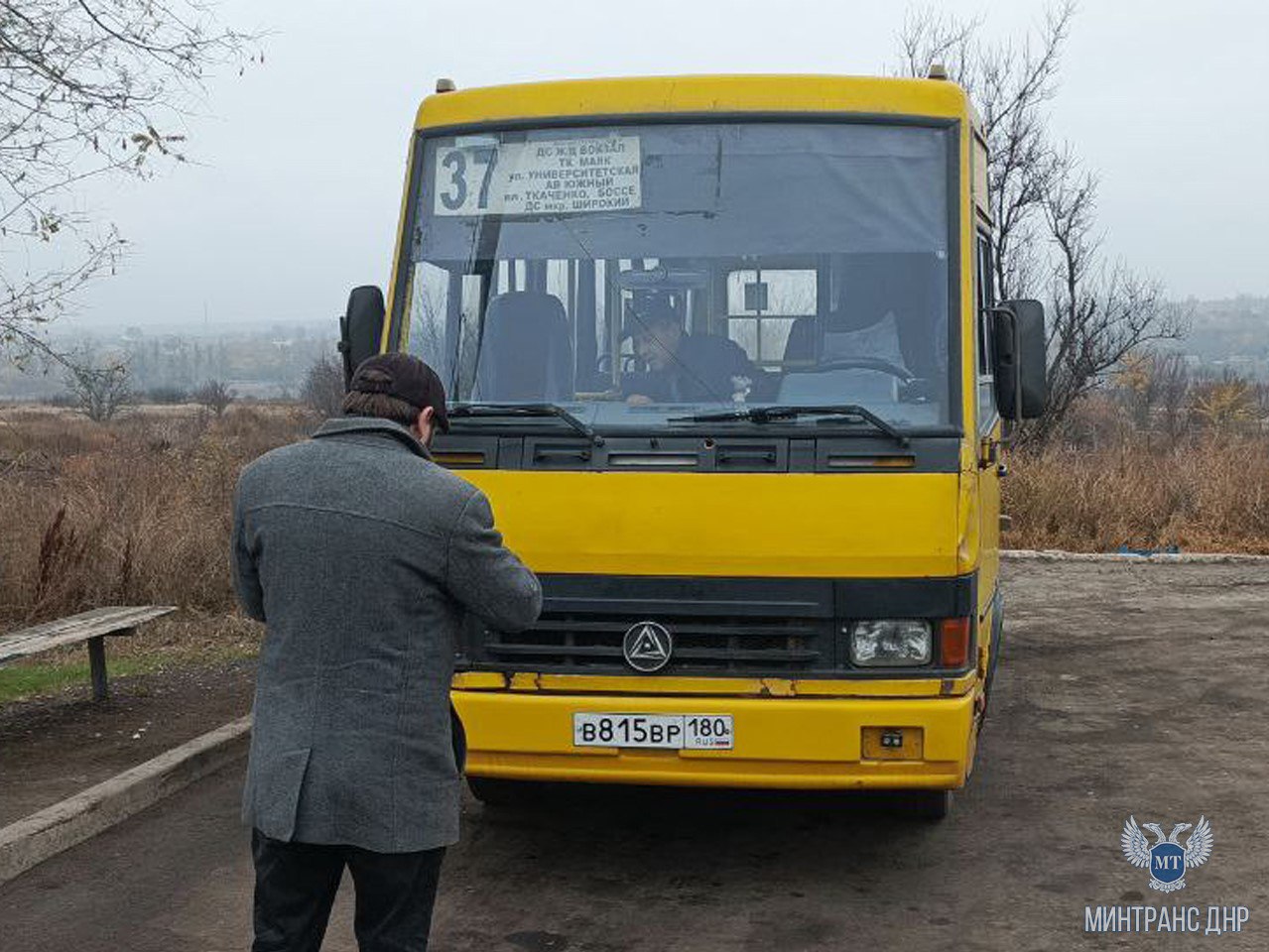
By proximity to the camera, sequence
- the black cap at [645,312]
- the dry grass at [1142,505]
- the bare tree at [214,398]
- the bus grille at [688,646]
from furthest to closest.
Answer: the bare tree at [214,398]
the dry grass at [1142,505]
the black cap at [645,312]
the bus grille at [688,646]

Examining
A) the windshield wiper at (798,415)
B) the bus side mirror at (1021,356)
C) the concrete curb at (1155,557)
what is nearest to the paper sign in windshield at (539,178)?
the windshield wiper at (798,415)

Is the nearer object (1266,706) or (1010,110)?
(1266,706)

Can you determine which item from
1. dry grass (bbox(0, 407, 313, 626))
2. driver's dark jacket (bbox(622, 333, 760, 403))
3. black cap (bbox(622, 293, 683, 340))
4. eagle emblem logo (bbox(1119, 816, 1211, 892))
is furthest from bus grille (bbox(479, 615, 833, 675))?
dry grass (bbox(0, 407, 313, 626))

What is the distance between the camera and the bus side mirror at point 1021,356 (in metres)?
6.12

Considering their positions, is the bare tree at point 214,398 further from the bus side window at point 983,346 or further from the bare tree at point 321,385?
the bus side window at point 983,346

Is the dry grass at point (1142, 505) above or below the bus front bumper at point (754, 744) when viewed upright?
below

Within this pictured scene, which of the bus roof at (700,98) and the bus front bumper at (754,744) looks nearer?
the bus front bumper at (754,744)

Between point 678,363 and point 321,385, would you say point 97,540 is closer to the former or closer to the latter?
point 678,363

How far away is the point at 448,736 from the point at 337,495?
0.61 meters

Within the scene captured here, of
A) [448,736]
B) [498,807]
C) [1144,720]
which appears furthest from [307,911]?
[1144,720]

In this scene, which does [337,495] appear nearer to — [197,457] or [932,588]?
[932,588]

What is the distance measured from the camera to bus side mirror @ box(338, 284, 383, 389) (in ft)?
20.0

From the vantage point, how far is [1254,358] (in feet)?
345

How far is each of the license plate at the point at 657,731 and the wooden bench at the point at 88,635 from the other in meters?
3.47
